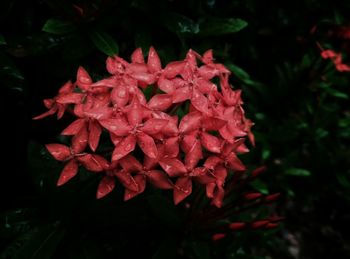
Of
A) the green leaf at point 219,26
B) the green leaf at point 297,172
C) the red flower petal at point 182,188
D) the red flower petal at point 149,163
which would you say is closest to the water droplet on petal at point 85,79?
the red flower petal at point 149,163

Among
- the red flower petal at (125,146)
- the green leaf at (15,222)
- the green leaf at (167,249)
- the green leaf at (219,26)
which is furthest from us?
the green leaf at (219,26)

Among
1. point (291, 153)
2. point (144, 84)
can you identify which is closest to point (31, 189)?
point (144, 84)

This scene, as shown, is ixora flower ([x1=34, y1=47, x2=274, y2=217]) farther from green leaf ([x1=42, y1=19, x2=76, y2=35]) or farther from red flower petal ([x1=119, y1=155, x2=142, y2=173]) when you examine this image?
green leaf ([x1=42, y1=19, x2=76, y2=35])

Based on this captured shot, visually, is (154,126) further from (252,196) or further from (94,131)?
(252,196)

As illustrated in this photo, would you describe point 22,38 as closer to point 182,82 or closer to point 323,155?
point 182,82

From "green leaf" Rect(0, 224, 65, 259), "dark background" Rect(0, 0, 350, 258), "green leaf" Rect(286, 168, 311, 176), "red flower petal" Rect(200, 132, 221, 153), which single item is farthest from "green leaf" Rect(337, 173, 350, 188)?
"green leaf" Rect(0, 224, 65, 259)

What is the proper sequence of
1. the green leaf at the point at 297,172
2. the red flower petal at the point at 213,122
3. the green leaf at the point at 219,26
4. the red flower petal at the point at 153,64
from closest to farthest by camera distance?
the red flower petal at the point at 213,122, the red flower petal at the point at 153,64, the green leaf at the point at 219,26, the green leaf at the point at 297,172

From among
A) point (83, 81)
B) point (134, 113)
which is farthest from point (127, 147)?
point (83, 81)

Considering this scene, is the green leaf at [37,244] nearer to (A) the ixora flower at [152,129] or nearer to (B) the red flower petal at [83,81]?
(A) the ixora flower at [152,129]
